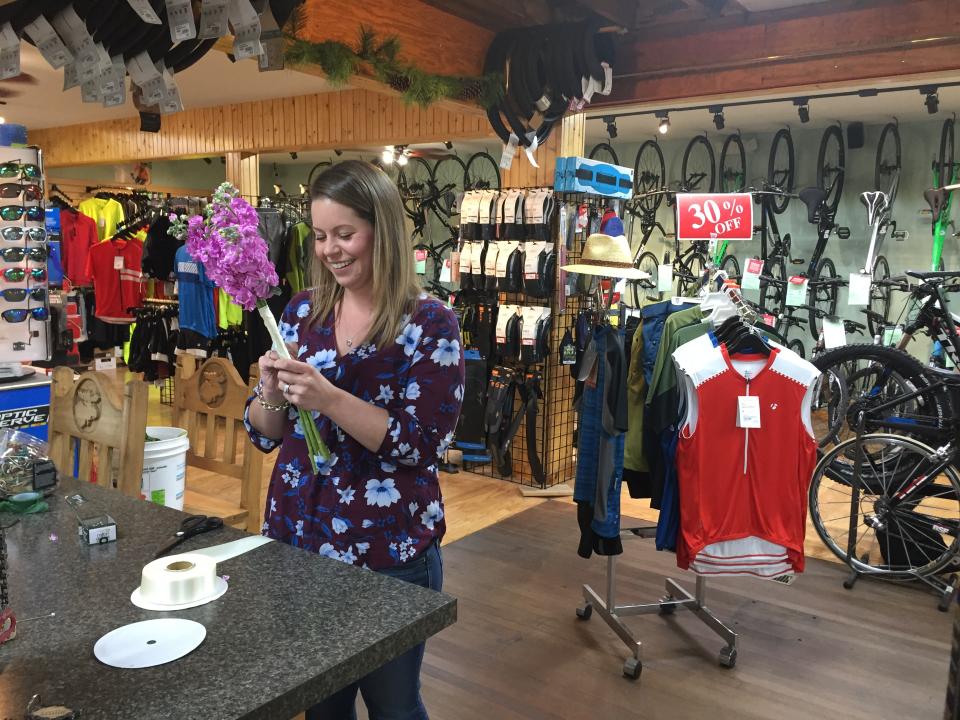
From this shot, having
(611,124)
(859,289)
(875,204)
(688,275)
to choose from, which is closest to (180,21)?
(859,289)

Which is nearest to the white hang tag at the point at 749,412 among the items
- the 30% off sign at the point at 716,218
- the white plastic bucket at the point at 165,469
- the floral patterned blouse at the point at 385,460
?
the 30% off sign at the point at 716,218

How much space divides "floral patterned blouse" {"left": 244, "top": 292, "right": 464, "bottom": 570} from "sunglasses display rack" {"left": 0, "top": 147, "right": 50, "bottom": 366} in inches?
76.4

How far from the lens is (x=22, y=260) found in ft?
9.49

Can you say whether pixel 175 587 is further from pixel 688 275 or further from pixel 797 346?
pixel 797 346

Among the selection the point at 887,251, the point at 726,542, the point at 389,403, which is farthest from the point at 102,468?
the point at 887,251

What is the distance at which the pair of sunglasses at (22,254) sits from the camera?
112 inches

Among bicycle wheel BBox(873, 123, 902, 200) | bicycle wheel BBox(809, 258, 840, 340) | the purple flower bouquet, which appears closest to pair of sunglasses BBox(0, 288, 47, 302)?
the purple flower bouquet

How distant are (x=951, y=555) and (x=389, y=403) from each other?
3330mm

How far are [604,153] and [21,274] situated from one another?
7700 mm

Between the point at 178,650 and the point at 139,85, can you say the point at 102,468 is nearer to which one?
the point at 139,85

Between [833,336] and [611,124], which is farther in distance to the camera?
[611,124]

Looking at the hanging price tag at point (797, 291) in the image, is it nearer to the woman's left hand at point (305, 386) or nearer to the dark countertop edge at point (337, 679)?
the woman's left hand at point (305, 386)

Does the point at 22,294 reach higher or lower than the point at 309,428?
higher

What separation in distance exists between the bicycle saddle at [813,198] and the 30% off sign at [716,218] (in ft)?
15.7
